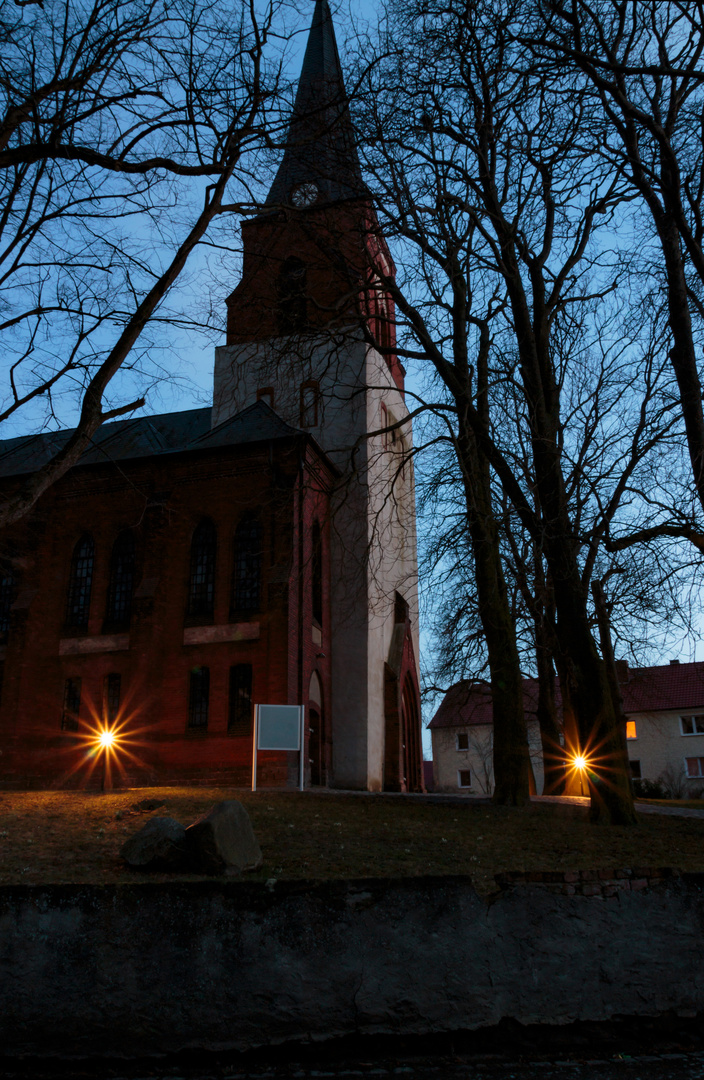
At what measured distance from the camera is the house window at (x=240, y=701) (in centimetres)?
2248

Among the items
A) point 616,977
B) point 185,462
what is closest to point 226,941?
point 616,977

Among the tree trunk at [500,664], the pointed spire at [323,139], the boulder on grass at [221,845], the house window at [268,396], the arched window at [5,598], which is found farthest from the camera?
the house window at [268,396]

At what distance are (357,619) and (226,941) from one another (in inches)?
831

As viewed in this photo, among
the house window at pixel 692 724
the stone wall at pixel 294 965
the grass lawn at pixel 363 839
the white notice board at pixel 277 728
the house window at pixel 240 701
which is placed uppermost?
the house window at pixel 692 724

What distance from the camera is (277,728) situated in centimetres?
1695

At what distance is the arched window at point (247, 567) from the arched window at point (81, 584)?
4.94 m

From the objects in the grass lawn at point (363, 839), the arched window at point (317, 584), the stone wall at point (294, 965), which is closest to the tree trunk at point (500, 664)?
the grass lawn at point (363, 839)

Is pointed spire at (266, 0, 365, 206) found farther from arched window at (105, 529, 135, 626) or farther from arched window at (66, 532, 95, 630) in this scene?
arched window at (66, 532, 95, 630)

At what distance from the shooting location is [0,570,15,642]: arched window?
26.4m

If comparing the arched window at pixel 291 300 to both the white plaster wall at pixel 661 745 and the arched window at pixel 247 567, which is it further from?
the white plaster wall at pixel 661 745

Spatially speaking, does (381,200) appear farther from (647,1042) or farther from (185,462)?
(185,462)

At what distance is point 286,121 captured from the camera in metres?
9.63

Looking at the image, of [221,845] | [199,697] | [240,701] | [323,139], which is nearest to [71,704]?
[199,697]

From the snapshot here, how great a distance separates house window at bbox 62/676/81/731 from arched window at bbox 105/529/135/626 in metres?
2.08
